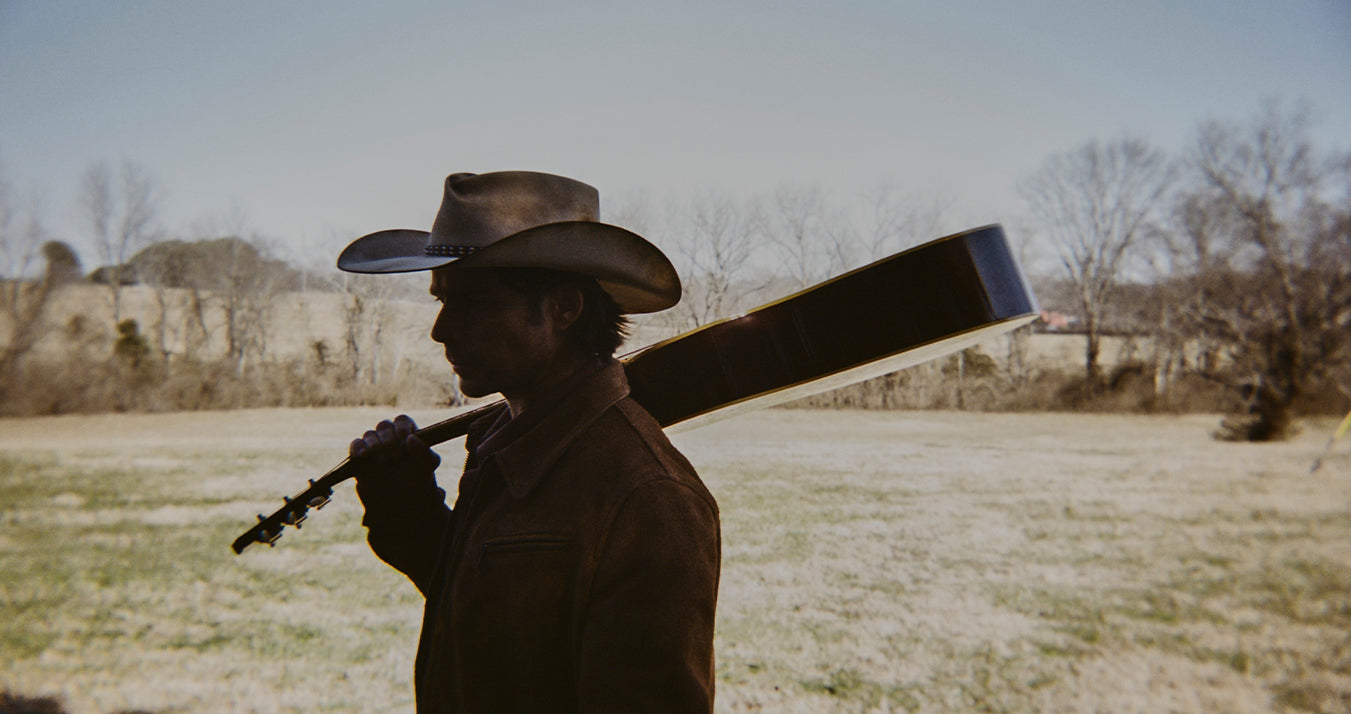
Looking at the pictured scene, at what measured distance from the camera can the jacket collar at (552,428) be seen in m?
1.43

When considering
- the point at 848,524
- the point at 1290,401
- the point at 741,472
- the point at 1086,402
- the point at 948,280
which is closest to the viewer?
the point at 948,280

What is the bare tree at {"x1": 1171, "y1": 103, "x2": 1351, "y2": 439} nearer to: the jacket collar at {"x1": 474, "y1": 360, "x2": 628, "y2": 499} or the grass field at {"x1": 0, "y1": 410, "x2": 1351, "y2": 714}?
the grass field at {"x1": 0, "y1": 410, "x2": 1351, "y2": 714}

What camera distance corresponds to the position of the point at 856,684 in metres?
5.47

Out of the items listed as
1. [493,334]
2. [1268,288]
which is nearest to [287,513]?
[493,334]

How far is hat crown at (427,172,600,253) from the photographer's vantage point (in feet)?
5.42

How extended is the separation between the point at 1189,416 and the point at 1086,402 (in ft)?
12.1

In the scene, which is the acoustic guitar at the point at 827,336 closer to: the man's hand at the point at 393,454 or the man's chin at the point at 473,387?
the man's hand at the point at 393,454

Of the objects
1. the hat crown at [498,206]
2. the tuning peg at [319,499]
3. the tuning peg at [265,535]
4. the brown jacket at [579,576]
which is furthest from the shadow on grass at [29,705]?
the hat crown at [498,206]

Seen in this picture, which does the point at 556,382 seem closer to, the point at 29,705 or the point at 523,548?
the point at 523,548

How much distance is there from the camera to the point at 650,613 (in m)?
1.20

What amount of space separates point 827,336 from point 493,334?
75 cm

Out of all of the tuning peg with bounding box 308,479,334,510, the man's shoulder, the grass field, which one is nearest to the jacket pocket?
the man's shoulder

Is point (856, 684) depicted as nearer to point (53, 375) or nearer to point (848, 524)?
point (848, 524)

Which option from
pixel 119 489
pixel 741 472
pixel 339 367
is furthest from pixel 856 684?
pixel 339 367
